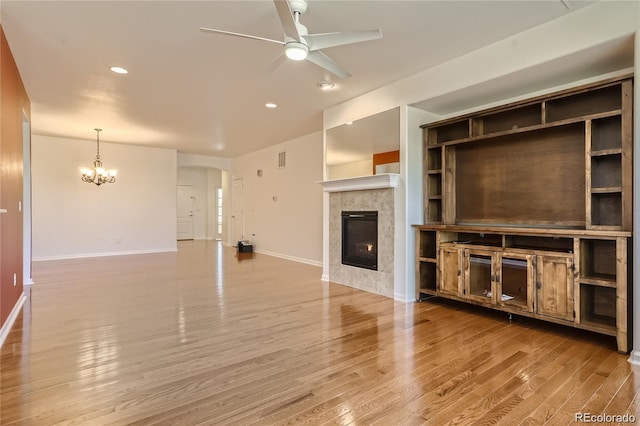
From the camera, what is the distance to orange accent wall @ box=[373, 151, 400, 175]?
175 inches

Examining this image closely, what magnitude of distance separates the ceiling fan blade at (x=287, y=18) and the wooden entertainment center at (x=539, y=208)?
242 centimetres

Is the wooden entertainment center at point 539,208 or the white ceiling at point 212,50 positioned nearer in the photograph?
the white ceiling at point 212,50

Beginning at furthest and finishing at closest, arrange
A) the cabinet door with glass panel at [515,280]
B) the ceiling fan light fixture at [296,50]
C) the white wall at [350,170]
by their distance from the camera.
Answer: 1. the white wall at [350,170]
2. the cabinet door with glass panel at [515,280]
3. the ceiling fan light fixture at [296,50]

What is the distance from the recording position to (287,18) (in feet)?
7.64

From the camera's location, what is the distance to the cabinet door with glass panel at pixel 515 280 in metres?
3.25

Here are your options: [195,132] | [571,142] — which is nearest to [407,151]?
[571,142]

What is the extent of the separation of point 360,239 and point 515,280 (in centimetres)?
213

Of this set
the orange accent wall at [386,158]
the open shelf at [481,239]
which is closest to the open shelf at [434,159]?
the orange accent wall at [386,158]

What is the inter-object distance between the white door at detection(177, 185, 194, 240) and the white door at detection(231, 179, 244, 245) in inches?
123

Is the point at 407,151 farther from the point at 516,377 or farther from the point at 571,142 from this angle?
the point at 516,377

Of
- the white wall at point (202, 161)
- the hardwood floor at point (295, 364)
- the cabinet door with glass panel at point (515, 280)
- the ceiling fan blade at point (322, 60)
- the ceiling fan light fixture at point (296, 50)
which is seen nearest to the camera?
the hardwood floor at point (295, 364)

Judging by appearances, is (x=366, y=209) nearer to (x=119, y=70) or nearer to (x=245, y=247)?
(x=119, y=70)

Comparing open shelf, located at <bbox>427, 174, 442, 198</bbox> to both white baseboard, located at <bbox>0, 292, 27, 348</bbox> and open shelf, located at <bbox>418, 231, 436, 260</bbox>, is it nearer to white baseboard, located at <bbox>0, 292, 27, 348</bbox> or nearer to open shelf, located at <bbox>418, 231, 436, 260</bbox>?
open shelf, located at <bbox>418, 231, 436, 260</bbox>

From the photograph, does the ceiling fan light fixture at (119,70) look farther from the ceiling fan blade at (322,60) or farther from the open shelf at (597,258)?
the open shelf at (597,258)
